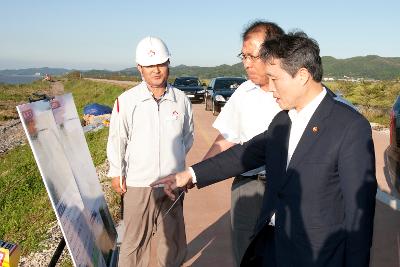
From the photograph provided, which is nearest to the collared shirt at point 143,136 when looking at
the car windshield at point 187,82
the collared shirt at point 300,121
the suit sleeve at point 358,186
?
the collared shirt at point 300,121

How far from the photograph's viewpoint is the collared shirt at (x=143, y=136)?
157 inches

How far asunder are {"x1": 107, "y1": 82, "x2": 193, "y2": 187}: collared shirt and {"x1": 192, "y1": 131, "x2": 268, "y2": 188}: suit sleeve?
0.92m

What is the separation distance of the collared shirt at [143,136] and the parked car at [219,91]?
15.1m

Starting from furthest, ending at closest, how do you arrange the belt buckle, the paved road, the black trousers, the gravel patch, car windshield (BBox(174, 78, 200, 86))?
car windshield (BBox(174, 78, 200, 86)) → the gravel patch → the paved road → the belt buckle → the black trousers

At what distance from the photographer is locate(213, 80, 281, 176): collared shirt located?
140 inches

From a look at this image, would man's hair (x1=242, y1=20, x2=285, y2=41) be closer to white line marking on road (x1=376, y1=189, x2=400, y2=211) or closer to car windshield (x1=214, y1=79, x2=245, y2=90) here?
white line marking on road (x1=376, y1=189, x2=400, y2=211)

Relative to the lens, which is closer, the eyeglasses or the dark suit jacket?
the dark suit jacket

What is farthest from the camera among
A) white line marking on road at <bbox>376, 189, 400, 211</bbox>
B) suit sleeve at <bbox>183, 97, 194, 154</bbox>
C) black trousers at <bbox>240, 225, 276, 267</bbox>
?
white line marking on road at <bbox>376, 189, 400, 211</bbox>

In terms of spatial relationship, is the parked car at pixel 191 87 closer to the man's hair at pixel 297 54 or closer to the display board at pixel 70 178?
the display board at pixel 70 178

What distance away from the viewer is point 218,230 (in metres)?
6.02

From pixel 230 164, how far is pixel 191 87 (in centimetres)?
2500

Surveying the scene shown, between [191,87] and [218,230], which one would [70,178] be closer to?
[218,230]

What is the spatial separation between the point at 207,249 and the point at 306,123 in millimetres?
3180

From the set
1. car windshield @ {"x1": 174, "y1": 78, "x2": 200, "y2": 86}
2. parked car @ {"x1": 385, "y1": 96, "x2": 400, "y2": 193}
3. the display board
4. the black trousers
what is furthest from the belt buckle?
car windshield @ {"x1": 174, "y1": 78, "x2": 200, "y2": 86}
